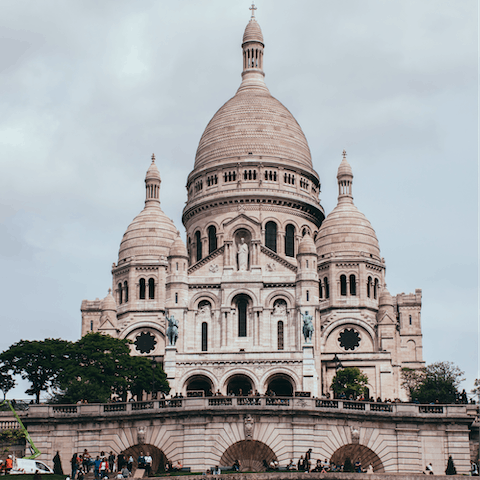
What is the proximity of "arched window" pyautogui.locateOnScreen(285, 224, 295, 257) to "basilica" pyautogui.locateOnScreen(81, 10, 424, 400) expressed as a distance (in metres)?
0.12

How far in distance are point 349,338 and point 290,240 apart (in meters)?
12.3

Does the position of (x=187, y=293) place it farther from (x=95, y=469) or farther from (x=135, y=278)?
(x=95, y=469)

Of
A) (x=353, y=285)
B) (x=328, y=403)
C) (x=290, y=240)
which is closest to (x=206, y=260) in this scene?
(x=290, y=240)

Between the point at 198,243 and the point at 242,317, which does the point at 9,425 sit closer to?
the point at 242,317

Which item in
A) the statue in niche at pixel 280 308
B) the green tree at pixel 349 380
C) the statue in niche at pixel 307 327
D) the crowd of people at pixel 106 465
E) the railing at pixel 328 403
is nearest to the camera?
the crowd of people at pixel 106 465

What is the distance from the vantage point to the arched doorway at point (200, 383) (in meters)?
83.6

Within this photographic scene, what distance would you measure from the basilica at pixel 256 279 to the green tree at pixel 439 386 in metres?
7.42

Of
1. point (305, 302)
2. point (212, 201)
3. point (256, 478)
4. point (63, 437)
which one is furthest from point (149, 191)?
point (256, 478)

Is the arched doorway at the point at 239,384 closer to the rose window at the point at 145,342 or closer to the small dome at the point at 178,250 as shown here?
the small dome at the point at 178,250

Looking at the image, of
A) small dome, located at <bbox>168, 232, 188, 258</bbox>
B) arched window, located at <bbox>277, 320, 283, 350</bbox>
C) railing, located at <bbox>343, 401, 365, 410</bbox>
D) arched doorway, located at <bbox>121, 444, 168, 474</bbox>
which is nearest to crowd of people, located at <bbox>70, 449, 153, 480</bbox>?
arched doorway, located at <bbox>121, 444, 168, 474</bbox>

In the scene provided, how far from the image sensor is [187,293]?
9031cm

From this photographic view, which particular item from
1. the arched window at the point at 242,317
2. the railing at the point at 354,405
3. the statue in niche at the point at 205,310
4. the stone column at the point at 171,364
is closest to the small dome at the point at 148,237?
the statue in niche at the point at 205,310

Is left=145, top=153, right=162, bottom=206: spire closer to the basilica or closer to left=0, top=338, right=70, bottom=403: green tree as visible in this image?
the basilica

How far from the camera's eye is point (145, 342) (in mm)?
97625
